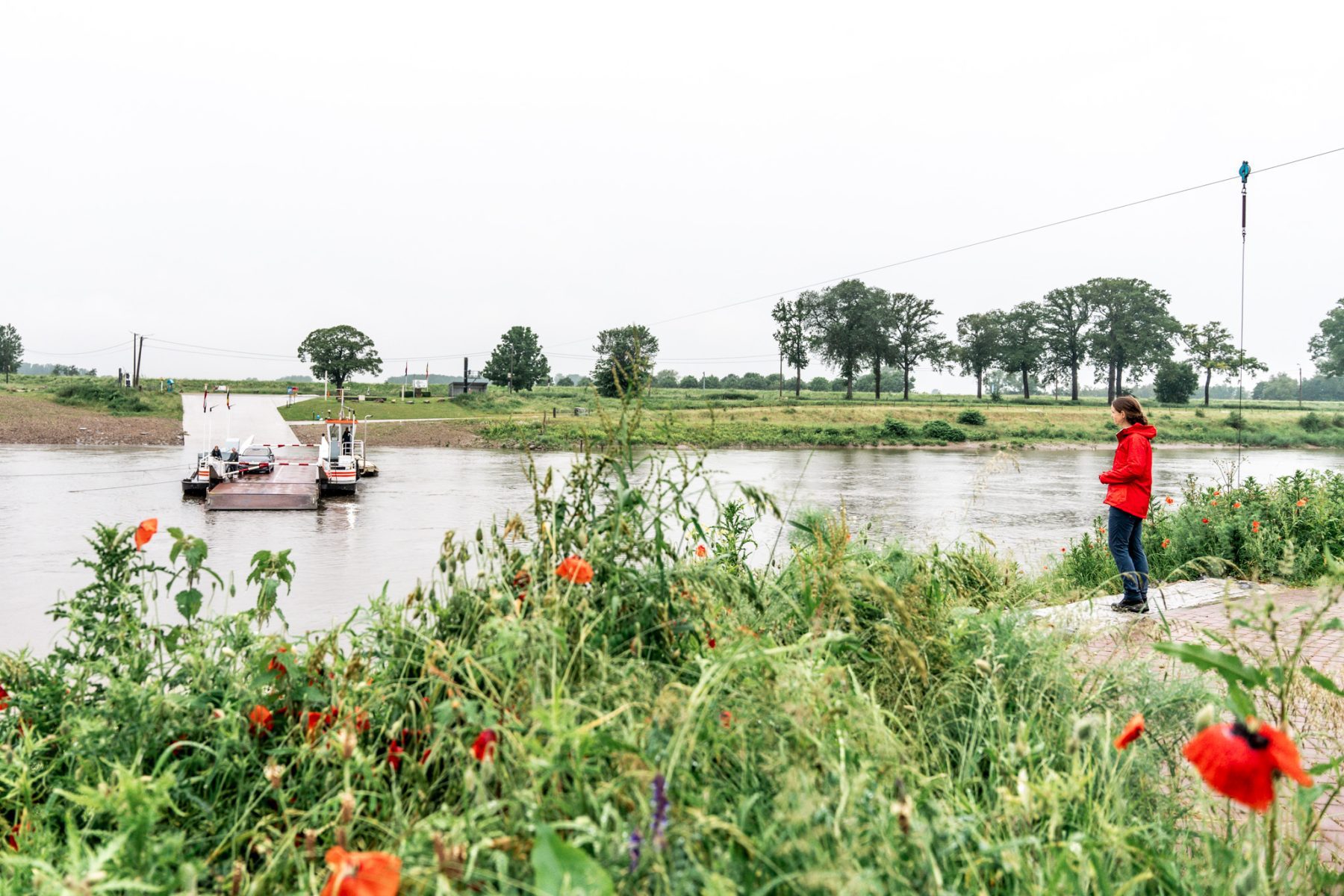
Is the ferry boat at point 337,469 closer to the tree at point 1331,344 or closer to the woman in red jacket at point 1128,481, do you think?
the woman in red jacket at point 1128,481

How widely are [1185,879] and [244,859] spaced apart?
1902 mm

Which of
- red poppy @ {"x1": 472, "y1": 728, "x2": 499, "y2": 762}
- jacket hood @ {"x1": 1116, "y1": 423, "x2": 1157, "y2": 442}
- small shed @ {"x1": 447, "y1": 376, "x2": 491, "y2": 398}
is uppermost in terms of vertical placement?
small shed @ {"x1": 447, "y1": 376, "x2": 491, "y2": 398}

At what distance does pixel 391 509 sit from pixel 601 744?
59.8 ft

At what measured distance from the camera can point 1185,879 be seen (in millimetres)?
1725

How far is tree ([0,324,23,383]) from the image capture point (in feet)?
293

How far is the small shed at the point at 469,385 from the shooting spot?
7765 centimetres

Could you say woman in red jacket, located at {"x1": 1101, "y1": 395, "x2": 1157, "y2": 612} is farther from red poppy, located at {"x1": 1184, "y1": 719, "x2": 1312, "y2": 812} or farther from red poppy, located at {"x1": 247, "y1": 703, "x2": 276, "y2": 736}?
red poppy, located at {"x1": 247, "y1": 703, "x2": 276, "y2": 736}

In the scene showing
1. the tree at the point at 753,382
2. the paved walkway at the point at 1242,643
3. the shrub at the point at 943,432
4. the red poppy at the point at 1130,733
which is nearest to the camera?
the red poppy at the point at 1130,733

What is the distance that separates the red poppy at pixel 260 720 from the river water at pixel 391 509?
67 cm

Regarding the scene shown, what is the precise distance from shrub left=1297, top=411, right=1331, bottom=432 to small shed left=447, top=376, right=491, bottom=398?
207 ft

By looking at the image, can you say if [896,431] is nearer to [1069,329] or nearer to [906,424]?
[906,424]

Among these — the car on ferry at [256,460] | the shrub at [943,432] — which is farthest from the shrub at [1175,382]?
the car on ferry at [256,460]

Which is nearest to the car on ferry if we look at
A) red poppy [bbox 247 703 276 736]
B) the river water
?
the river water

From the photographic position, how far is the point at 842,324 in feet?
286
